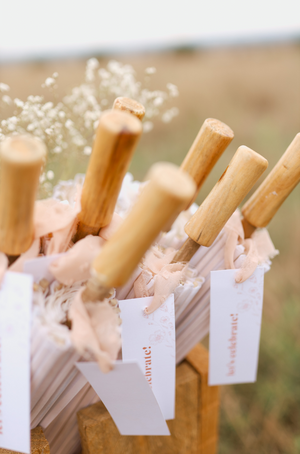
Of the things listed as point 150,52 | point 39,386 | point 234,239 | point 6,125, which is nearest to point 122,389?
point 39,386

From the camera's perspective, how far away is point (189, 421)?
463mm

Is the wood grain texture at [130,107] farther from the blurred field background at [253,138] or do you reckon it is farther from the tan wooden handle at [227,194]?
the blurred field background at [253,138]

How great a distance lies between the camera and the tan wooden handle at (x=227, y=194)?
A: 29cm

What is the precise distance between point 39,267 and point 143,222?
4.1 inches

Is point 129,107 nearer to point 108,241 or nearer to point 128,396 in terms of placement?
point 108,241

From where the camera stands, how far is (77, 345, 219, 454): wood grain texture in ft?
1.37

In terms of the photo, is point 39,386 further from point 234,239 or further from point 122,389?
point 234,239

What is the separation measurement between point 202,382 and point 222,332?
11 centimetres

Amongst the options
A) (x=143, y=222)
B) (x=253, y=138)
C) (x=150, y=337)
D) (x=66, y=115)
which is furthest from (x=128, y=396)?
(x=253, y=138)

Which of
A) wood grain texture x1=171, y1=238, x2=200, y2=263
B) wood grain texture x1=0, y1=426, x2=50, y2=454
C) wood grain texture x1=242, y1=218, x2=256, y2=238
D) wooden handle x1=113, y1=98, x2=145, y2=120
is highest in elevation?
wooden handle x1=113, y1=98, x2=145, y2=120

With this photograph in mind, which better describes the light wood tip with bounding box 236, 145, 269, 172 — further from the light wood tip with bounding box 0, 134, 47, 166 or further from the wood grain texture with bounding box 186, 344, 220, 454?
the wood grain texture with bounding box 186, 344, 220, 454

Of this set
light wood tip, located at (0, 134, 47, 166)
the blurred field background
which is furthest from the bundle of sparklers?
the blurred field background

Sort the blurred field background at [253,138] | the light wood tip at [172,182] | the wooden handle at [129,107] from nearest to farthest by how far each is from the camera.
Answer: the light wood tip at [172,182] → the wooden handle at [129,107] → the blurred field background at [253,138]

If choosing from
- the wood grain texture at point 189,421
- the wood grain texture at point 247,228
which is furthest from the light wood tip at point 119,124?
the wood grain texture at point 189,421
